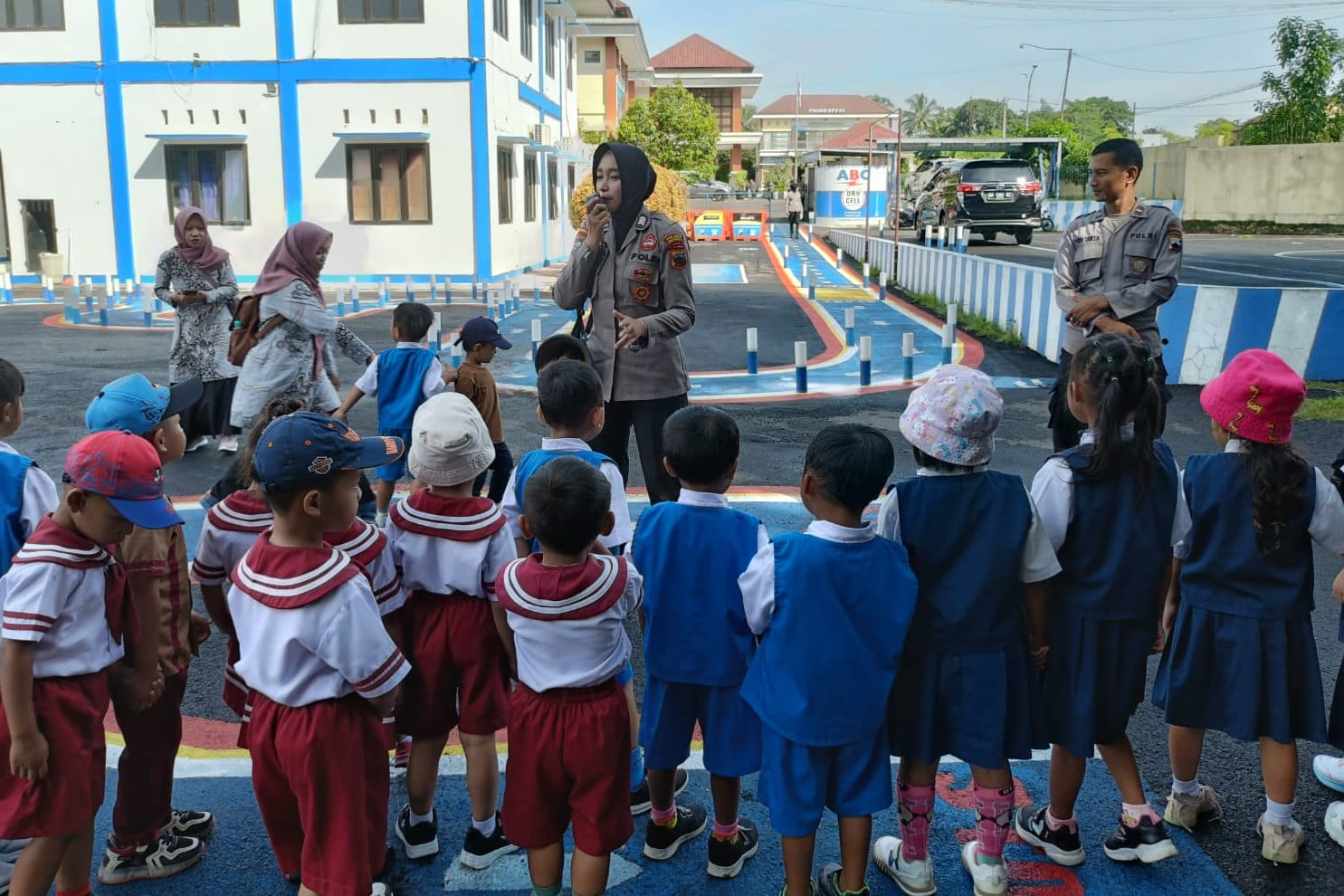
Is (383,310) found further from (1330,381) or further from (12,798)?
(12,798)

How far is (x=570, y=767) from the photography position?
2.76 m

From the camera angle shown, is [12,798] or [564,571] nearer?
[12,798]

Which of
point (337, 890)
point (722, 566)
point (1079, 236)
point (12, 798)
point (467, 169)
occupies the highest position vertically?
point (467, 169)

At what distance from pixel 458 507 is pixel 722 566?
0.73 metres

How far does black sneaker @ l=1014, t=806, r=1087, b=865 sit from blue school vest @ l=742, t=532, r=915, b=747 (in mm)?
779

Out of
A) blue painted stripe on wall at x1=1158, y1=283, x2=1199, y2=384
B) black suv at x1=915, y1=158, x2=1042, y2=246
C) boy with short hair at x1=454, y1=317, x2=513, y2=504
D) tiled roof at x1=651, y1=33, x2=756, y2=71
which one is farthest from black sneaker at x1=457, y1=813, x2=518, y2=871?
tiled roof at x1=651, y1=33, x2=756, y2=71

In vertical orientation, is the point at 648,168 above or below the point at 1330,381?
above

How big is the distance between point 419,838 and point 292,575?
102cm

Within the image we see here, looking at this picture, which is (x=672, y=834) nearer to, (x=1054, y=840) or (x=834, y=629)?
(x=834, y=629)

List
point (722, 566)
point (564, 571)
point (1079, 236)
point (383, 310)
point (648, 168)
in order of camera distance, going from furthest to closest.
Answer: point (383, 310) < point (1079, 236) < point (648, 168) < point (722, 566) < point (564, 571)

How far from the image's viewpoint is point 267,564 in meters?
2.58

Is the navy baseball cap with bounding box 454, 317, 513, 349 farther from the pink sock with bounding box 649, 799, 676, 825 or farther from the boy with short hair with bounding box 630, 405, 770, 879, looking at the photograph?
the pink sock with bounding box 649, 799, 676, 825

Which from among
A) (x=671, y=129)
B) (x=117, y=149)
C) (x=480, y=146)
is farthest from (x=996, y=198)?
(x=117, y=149)

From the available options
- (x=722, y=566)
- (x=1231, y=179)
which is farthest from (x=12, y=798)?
(x=1231, y=179)
